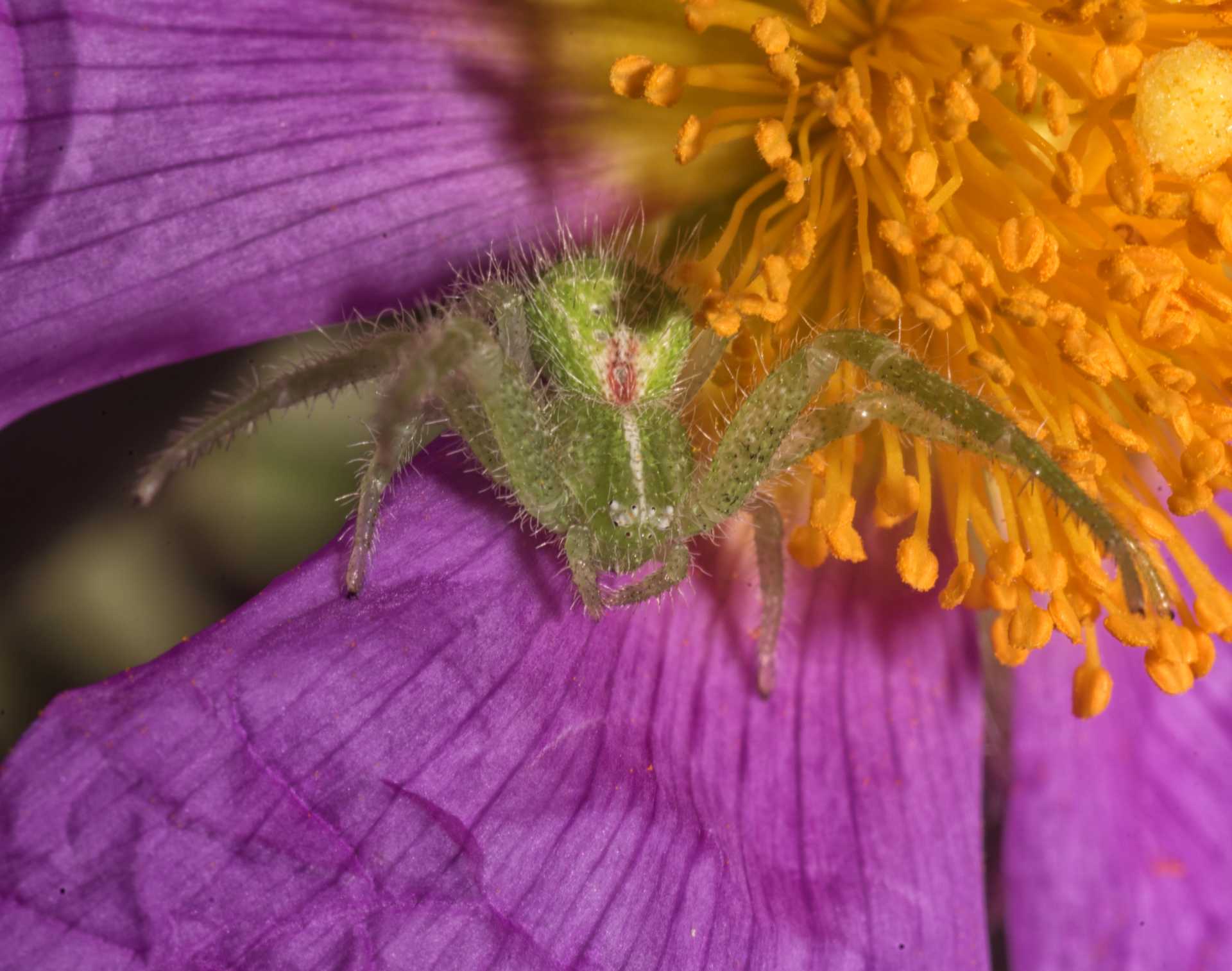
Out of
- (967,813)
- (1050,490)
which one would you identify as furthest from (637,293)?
(967,813)

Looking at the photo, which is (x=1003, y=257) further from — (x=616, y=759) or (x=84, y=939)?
(x=84, y=939)

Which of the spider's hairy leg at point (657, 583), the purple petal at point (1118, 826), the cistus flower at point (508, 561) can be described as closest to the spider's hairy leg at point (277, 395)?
the cistus flower at point (508, 561)

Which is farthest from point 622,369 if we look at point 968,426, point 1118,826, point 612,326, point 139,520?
point 1118,826

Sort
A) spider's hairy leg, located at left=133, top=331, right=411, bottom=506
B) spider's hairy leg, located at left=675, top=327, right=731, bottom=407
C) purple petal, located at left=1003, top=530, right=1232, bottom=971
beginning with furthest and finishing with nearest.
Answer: purple petal, located at left=1003, top=530, right=1232, bottom=971
spider's hairy leg, located at left=675, top=327, right=731, bottom=407
spider's hairy leg, located at left=133, top=331, right=411, bottom=506

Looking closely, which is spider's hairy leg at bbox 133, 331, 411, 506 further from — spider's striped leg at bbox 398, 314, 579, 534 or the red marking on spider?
the red marking on spider

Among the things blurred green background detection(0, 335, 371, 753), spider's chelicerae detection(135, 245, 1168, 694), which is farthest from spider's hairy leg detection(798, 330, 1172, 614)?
blurred green background detection(0, 335, 371, 753)

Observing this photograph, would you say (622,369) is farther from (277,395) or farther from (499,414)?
(277,395)

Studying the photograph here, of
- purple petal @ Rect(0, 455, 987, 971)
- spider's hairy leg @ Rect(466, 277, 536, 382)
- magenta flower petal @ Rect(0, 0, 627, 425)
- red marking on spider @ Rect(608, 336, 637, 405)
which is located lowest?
purple petal @ Rect(0, 455, 987, 971)
